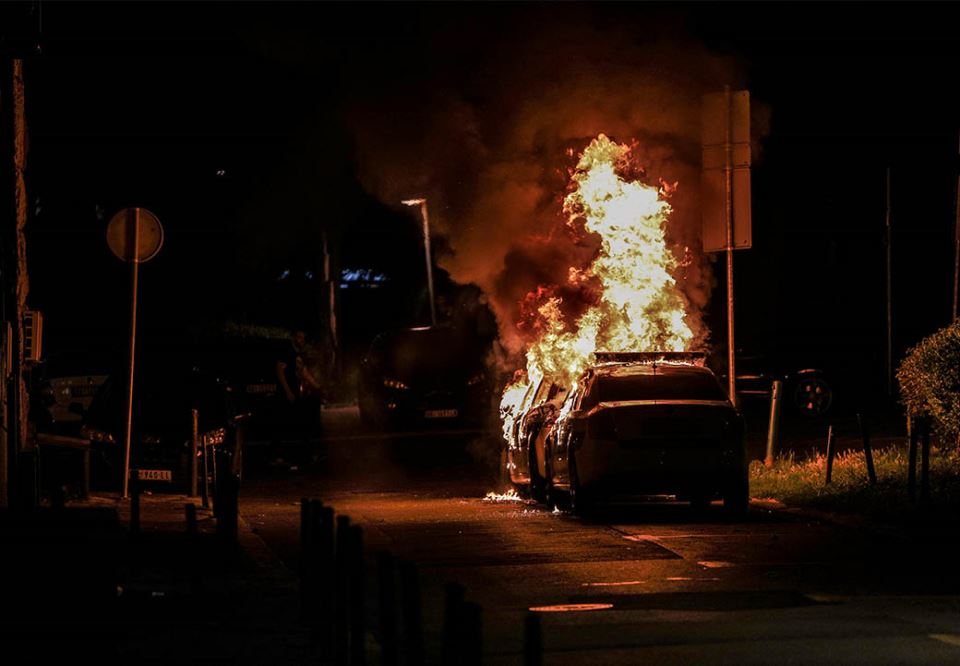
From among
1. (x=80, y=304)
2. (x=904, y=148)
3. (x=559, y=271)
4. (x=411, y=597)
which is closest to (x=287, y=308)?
(x=80, y=304)

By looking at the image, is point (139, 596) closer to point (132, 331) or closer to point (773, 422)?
point (132, 331)

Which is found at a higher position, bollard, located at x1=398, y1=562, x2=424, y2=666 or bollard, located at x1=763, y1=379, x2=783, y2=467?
bollard, located at x1=763, y1=379, x2=783, y2=467

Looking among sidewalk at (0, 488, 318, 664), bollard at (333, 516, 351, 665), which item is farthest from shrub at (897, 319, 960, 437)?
bollard at (333, 516, 351, 665)

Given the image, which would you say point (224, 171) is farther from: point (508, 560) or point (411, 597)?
point (411, 597)

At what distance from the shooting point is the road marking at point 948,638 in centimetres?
892

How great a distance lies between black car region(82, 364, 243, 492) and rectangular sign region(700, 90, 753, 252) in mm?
6260

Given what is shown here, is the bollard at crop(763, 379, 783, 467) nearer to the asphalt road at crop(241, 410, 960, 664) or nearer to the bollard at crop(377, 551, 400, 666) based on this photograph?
the asphalt road at crop(241, 410, 960, 664)

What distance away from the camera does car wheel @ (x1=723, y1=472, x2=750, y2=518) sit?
1583cm

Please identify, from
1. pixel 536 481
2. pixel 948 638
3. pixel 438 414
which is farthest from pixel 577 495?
pixel 438 414

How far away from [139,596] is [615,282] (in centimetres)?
1110

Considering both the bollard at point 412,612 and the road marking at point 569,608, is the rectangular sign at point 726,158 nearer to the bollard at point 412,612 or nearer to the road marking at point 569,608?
the road marking at point 569,608

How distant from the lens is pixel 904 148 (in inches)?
1779

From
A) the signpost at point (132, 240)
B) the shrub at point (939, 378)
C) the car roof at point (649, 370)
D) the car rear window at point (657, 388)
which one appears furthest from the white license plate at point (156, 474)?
the shrub at point (939, 378)

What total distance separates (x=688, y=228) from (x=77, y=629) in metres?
13.6
